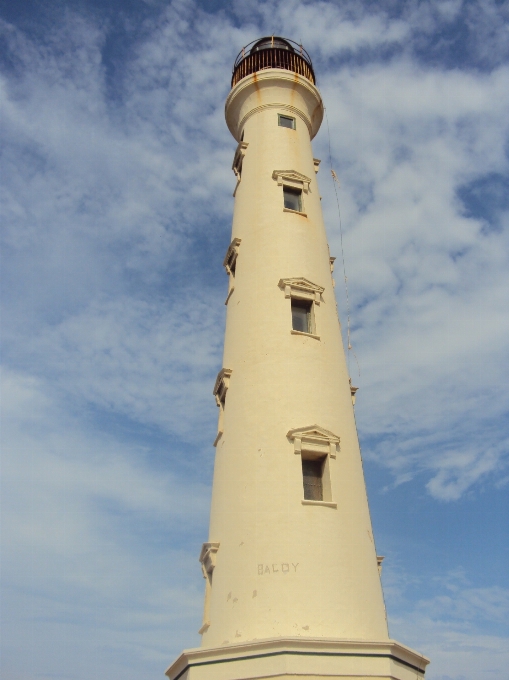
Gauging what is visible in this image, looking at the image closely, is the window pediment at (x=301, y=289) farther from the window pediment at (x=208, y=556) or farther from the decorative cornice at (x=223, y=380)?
the window pediment at (x=208, y=556)

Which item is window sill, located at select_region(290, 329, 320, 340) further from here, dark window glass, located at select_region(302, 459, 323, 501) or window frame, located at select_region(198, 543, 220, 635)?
window frame, located at select_region(198, 543, 220, 635)

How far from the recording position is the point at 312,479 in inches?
631

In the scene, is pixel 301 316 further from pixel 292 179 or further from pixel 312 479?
pixel 292 179

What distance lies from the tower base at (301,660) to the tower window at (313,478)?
3.61m

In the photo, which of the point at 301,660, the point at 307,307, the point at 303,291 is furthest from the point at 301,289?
the point at 301,660

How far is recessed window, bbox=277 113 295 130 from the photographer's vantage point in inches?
947

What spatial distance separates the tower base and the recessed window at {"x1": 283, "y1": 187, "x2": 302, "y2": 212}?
13923mm

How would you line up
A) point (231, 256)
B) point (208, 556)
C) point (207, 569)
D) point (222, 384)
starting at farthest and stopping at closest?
point (231, 256)
point (222, 384)
point (207, 569)
point (208, 556)

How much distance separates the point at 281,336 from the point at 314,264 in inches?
136

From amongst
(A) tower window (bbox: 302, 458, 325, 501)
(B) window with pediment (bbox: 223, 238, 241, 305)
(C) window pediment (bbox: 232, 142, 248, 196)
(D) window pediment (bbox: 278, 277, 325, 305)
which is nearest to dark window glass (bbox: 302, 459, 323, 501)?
(A) tower window (bbox: 302, 458, 325, 501)

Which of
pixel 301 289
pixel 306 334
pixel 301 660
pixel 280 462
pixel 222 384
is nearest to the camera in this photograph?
pixel 301 660

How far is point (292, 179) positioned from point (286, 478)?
11356 mm

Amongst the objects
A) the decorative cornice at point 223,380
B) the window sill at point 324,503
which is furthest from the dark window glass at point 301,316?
the window sill at point 324,503

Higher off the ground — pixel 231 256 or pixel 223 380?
pixel 231 256
